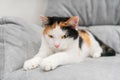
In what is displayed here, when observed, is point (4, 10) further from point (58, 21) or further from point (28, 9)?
point (58, 21)

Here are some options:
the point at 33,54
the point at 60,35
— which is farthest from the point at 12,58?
the point at 60,35

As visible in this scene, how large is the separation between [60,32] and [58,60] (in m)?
0.14

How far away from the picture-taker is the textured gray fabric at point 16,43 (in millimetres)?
1145

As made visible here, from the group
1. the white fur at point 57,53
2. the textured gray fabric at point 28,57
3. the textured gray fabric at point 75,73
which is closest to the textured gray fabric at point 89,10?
the textured gray fabric at point 28,57

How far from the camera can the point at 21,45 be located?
4.20 feet

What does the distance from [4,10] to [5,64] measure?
0.76 metres

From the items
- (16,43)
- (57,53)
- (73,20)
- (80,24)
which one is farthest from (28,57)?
(80,24)

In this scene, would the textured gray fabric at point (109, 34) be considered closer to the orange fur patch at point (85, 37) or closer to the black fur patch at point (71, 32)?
the orange fur patch at point (85, 37)

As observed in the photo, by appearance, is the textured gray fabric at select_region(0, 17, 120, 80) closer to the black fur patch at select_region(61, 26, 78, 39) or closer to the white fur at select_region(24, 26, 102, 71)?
the white fur at select_region(24, 26, 102, 71)

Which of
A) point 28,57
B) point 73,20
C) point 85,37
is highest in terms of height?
point 73,20

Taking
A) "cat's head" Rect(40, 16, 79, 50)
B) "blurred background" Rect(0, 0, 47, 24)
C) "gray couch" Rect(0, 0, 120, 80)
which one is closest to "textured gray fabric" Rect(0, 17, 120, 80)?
"gray couch" Rect(0, 0, 120, 80)

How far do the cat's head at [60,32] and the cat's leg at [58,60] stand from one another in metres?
0.04

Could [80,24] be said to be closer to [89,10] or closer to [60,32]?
[89,10]

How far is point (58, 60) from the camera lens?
1063 mm
